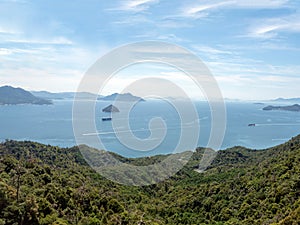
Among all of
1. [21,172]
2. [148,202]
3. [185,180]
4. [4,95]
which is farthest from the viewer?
[4,95]

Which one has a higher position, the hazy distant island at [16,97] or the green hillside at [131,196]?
the hazy distant island at [16,97]

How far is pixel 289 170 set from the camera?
13.1 m

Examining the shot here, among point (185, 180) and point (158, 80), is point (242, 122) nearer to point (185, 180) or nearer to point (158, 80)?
point (185, 180)

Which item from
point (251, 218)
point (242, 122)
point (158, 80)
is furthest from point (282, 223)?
point (242, 122)

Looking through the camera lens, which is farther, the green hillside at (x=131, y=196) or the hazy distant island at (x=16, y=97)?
the hazy distant island at (x=16, y=97)

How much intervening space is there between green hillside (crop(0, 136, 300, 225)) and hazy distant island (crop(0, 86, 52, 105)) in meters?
49.3

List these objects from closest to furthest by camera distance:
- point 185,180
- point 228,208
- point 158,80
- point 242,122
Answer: point 158,80 → point 228,208 → point 185,180 → point 242,122

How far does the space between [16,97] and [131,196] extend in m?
62.7

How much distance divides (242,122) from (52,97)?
48.9 metres

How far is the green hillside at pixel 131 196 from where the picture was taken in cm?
671

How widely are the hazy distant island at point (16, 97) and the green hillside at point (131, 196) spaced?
49.3 metres

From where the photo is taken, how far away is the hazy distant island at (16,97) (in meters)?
66.7

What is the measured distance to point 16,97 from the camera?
227 ft

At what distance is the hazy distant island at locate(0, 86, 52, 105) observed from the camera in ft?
219
